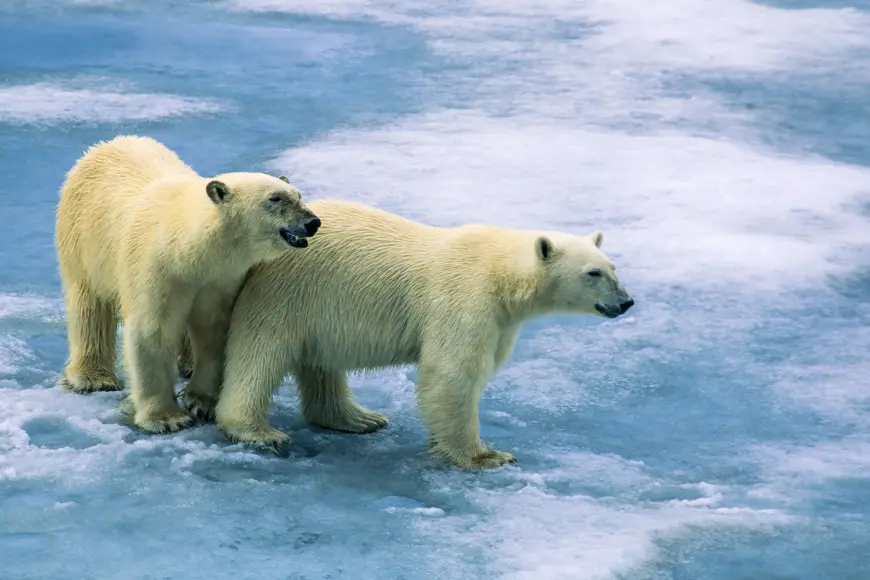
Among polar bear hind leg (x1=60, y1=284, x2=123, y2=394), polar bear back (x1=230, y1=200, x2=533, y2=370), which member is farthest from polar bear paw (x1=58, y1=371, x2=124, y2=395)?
polar bear back (x1=230, y1=200, x2=533, y2=370)

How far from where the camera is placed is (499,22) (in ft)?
40.3

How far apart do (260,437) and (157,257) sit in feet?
2.51

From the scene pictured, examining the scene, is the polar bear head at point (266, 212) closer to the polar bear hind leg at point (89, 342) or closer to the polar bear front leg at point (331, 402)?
the polar bear front leg at point (331, 402)

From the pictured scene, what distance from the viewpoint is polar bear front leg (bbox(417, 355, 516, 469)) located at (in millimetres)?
4730

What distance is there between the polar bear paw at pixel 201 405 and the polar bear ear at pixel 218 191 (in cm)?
92

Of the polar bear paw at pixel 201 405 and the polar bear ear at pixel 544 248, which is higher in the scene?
the polar bear ear at pixel 544 248

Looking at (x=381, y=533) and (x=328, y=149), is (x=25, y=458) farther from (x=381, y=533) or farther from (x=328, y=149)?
(x=328, y=149)

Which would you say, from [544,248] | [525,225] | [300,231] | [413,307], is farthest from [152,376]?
[525,225]

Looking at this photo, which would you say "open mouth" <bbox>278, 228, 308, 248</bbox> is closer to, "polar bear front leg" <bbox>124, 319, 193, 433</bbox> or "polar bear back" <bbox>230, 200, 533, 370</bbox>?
"polar bear back" <bbox>230, 200, 533, 370</bbox>

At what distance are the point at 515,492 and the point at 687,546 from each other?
A: 0.64m

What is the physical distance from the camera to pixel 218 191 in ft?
14.8

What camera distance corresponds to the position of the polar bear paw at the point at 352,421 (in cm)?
520

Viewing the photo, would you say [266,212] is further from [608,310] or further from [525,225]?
[525,225]

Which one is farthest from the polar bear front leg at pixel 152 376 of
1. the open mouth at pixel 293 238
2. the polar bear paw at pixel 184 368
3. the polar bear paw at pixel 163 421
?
the open mouth at pixel 293 238
